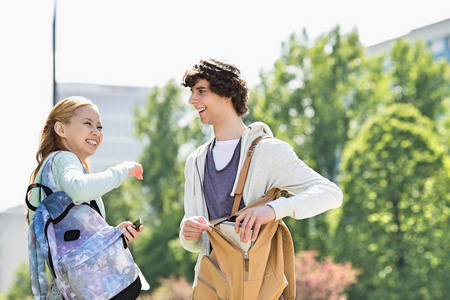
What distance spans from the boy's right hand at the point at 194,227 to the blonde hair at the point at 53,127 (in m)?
0.79

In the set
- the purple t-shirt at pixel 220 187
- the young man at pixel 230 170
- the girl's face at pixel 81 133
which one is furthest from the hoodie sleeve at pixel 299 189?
the girl's face at pixel 81 133

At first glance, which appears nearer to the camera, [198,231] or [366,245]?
[198,231]

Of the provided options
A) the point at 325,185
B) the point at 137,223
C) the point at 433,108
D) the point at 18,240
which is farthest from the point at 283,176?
the point at 18,240

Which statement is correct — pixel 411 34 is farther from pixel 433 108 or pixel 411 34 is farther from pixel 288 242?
pixel 288 242

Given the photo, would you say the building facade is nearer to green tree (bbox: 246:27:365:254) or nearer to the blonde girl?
green tree (bbox: 246:27:365:254)

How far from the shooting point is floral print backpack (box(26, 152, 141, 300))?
3.38 meters

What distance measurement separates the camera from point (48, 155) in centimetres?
366

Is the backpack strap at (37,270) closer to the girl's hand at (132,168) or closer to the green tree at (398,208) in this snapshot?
the girl's hand at (132,168)

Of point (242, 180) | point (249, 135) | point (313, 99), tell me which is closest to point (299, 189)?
point (242, 180)

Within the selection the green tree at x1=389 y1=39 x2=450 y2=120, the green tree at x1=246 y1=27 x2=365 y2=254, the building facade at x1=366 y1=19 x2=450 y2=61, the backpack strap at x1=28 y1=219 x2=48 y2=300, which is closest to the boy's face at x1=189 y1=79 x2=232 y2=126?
the backpack strap at x1=28 y1=219 x2=48 y2=300

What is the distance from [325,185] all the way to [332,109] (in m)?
25.4

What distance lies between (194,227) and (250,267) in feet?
1.13

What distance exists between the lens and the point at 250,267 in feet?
11.6

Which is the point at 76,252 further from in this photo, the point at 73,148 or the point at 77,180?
the point at 73,148
